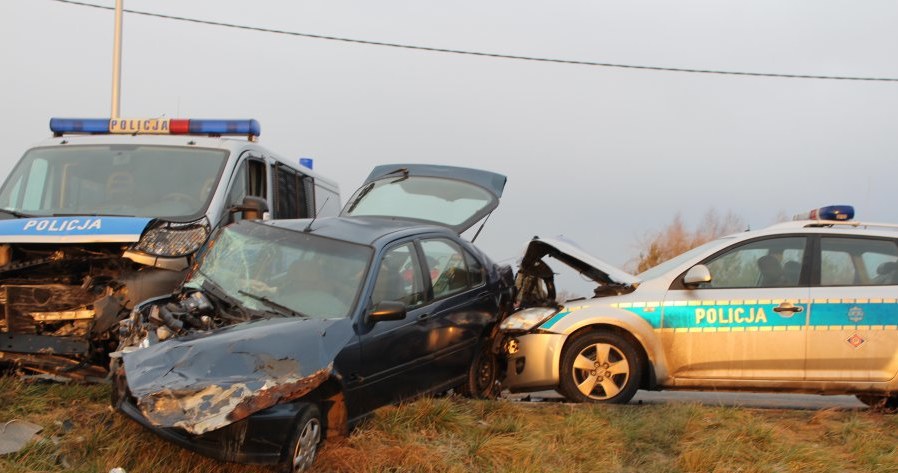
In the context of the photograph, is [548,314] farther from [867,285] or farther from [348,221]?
[867,285]

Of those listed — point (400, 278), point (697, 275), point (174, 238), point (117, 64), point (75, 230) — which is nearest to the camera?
point (400, 278)

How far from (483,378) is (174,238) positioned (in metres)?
3.00

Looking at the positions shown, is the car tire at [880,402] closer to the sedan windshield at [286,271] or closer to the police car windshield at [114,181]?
the sedan windshield at [286,271]

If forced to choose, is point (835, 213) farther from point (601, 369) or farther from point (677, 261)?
point (601, 369)

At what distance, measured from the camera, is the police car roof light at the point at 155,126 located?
28.2ft

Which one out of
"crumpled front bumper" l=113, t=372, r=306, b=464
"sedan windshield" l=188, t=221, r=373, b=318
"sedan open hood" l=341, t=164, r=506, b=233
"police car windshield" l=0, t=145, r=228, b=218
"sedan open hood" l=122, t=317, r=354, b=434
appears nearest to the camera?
"sedan open hood" l=122, t=317, r=354, b=434

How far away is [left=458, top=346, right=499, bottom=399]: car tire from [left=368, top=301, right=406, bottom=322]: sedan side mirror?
1.71m

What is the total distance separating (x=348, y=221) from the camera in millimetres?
6492

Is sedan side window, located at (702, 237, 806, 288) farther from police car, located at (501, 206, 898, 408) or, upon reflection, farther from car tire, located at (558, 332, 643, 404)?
car tire, located at (558, 332, 643, 404)

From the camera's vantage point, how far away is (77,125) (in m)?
8.64

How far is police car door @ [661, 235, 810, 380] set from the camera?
22.3 ft

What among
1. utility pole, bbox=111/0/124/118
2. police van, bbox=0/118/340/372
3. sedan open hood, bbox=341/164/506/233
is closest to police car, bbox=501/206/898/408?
sedan open hood, bbox=341/164/506/233

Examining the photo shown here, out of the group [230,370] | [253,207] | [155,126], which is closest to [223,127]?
[155,126]

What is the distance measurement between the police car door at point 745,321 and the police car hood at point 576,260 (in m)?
0.51
